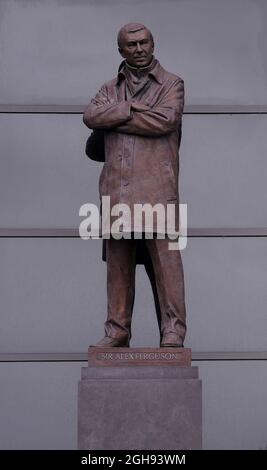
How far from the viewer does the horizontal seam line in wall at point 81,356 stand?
1252cm

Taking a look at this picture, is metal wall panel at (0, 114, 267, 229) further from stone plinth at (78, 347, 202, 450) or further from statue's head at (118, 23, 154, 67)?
stone plinth at (78, 347, 202, 450)

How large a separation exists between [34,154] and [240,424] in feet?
8.72

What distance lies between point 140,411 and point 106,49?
11.8ft

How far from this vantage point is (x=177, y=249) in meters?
11.0

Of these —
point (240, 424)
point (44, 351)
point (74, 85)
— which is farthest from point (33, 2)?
point (240, 424)

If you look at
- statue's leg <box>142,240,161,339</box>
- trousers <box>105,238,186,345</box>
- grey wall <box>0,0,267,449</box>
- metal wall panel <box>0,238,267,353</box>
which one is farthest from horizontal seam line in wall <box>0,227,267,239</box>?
trousers <box>105,238,186,345</box>

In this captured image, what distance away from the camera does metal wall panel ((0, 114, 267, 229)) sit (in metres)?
12.7

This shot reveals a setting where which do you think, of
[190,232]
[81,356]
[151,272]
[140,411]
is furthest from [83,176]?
[140,411]

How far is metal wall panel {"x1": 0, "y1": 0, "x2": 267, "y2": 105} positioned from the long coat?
6.02 ft

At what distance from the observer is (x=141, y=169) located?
35.9ft

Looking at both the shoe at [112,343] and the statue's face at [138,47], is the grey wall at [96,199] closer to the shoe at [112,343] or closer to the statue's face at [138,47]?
the shoe at [112,343]

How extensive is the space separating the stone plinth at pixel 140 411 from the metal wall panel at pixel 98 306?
74.2 inches

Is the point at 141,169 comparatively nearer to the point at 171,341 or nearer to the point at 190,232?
the point at 171,341
